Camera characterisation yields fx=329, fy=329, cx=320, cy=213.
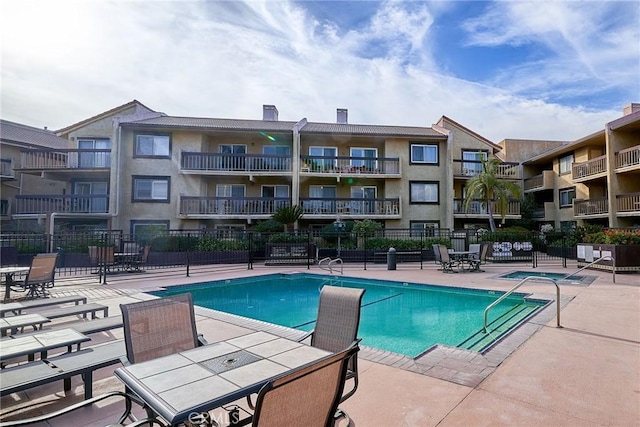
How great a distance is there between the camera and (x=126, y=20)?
7.10 meters

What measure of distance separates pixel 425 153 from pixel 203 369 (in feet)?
76.4

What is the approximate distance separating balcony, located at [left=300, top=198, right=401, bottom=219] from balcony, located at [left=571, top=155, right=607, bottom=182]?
40.3ft

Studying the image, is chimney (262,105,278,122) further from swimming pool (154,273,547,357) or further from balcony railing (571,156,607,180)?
balcony railing (571,156,607,180)

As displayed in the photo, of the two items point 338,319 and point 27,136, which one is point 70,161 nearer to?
point 27,136

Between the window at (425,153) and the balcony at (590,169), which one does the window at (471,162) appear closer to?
the window at (425,153)

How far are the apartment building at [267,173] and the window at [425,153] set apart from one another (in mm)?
71

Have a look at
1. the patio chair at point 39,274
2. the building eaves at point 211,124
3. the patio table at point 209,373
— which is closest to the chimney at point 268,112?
the building eaves at point 211,124

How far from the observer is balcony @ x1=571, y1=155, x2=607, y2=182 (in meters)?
20.4

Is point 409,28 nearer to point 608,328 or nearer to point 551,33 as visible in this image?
point 551,33

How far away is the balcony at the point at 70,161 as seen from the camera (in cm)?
2105

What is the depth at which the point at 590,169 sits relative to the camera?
21547mm

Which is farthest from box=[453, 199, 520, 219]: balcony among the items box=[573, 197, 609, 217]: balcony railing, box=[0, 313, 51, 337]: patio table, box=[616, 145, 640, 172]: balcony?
box=[0, 313, 51, 337]: patio table

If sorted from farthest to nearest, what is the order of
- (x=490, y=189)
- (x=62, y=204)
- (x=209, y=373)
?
(x=490, y=189)
(x=62, y=204)
(x=209, y=373)

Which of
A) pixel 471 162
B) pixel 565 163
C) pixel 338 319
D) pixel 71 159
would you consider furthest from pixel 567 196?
pixel 71 159
